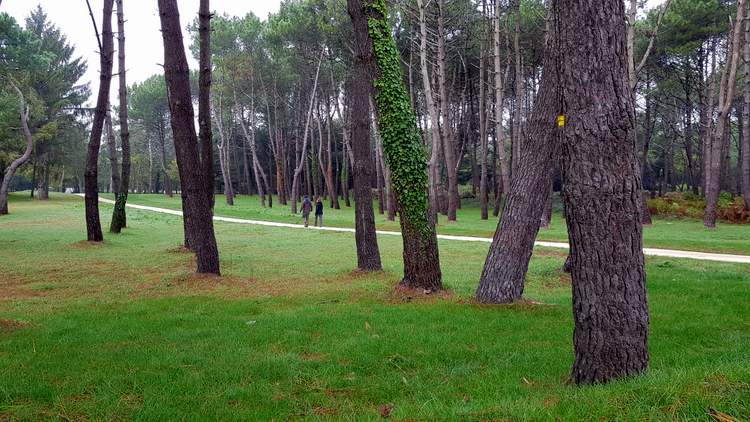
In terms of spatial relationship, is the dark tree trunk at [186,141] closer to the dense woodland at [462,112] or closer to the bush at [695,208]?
the dense woodland at [462,112]

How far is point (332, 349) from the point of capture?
16.9ft

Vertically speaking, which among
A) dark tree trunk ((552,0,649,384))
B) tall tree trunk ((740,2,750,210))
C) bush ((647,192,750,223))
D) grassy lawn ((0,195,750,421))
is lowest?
grassy lawn ((0,195,750,421))

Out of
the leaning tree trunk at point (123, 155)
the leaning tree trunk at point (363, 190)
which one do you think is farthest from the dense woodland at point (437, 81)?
the leaning tree trunk at point (363, 190)

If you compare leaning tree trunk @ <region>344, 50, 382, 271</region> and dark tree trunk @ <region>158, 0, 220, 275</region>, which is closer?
dark tree trunk @ <region>158, 0, 220, 275</region>

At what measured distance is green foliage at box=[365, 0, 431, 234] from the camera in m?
8.12

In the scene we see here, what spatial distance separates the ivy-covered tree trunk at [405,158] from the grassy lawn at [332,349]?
1.89 ft

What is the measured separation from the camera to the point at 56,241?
16891 millimetres

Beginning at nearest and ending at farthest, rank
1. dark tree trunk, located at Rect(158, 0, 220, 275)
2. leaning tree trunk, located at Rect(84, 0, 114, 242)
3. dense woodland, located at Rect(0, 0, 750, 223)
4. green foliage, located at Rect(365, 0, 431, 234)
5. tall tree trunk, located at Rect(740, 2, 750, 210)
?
1. green foliage, located at Rect(365, 0, 431, 234)
2. dark tree trunk, located at Rect(158, 0, 220, 275)
3. leaning tree trunk, located at Rect(84, 0, 114, 242)
4. tall tree trunk, located at Rect(740, 2, 750, 210)
5. dense woodland, located at Rect(0, 0, 750, 223)

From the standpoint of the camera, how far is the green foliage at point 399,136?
320 inches

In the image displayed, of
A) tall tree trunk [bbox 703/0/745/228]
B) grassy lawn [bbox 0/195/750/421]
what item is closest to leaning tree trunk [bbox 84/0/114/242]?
grassy lawn [bbox 0/195/750/421]

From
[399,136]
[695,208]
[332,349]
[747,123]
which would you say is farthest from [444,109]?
[332,349]

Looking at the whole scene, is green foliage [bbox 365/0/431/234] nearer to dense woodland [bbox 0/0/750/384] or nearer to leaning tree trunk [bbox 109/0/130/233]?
dense woodland [bbox 0/0/750/384]

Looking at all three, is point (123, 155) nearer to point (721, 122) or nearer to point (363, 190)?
point (363, 190)

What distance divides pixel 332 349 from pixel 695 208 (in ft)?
102
